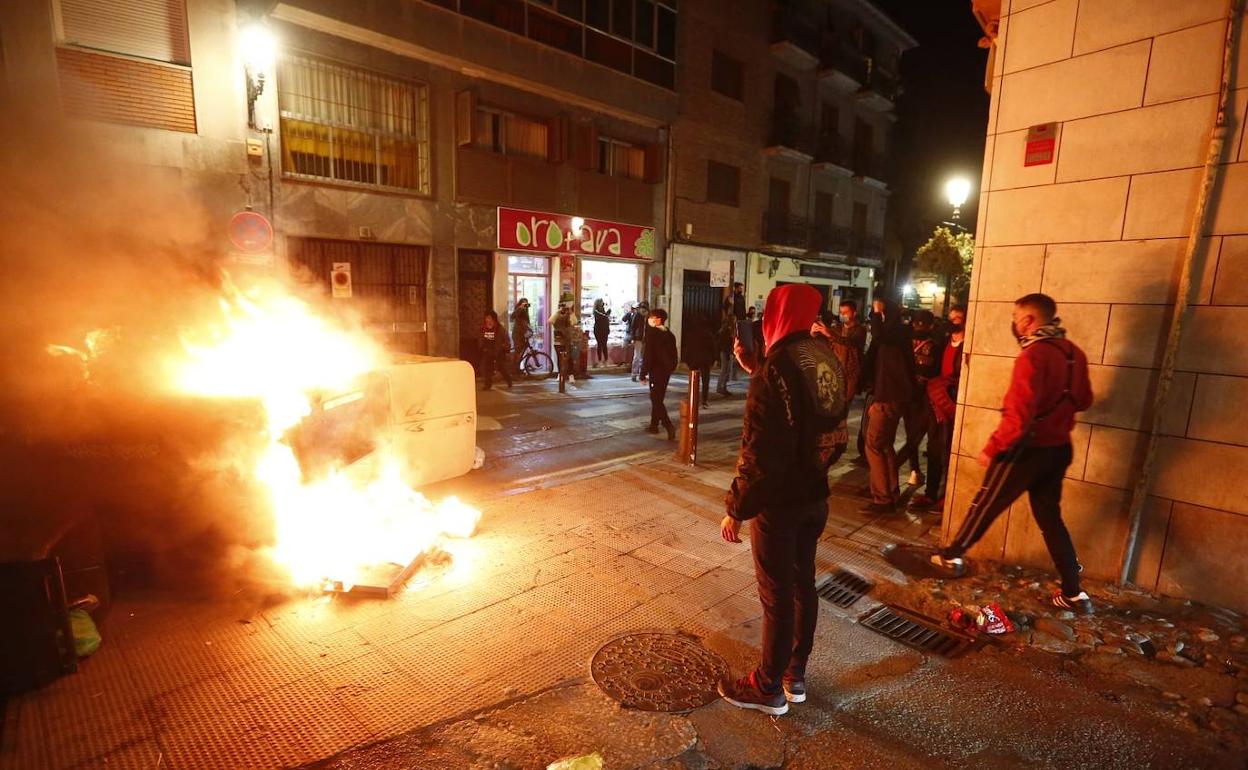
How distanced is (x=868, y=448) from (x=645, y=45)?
14.7 metres

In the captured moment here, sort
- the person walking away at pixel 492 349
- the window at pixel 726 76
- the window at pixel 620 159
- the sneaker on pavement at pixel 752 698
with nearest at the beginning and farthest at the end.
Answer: the sneaker on pavement at pixel 752 698 → the person walking away at pixel 492 349 → the window at pixel 620 159 → the window at pixel 726 76

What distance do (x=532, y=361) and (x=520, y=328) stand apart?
144 centimetres

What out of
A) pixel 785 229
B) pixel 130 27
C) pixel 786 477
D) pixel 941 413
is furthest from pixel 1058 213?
pixel 785 229

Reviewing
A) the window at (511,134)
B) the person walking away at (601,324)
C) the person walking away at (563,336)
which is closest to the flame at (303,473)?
the person walking away at (563,336)

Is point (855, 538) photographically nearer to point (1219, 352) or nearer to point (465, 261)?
point (1219, 352)

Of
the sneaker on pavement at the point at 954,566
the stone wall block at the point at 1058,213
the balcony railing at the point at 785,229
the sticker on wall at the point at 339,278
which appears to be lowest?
the sneaker on pavement at the point at 954,566

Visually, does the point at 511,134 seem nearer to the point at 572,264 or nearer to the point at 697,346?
the point at 572,264

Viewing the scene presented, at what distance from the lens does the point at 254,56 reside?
1057 centimetres

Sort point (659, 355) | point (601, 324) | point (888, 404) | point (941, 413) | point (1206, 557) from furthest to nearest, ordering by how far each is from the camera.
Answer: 1. point (601, 324)
2. point (659, 355)
3. point (941, 413)
4. point (888, 404)
5. point (1206, 557)

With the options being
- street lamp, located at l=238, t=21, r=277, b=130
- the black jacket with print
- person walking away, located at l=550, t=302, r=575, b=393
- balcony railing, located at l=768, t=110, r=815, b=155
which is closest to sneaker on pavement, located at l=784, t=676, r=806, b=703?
the black jacket with print

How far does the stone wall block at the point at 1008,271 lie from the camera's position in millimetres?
4590

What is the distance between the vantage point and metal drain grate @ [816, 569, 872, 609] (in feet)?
14.3

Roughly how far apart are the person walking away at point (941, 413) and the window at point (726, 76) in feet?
49.8

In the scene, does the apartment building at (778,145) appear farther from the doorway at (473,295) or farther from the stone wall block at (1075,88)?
the stone wall block at (1075,88)
